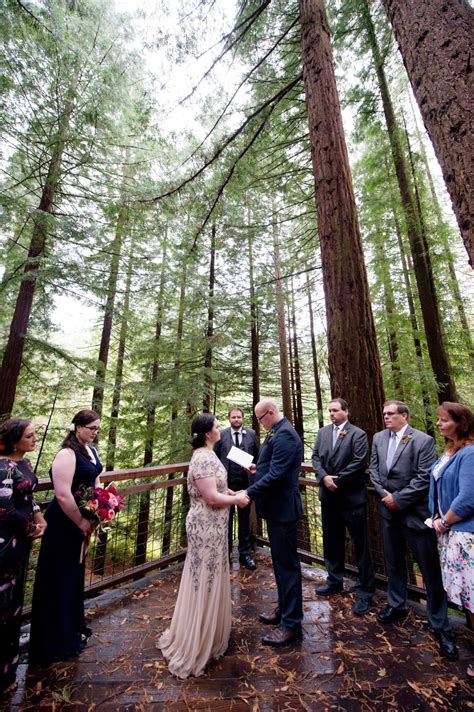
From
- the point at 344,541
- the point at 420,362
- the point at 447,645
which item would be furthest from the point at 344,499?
the point at 420,362

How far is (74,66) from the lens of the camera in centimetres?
577

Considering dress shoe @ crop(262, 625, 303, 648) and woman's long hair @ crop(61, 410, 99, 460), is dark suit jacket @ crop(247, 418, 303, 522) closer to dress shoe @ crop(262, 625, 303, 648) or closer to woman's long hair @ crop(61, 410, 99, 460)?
dress shoe @ crop(262, 625, 303, 648)

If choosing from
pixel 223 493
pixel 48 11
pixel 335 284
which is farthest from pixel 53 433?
pixel 48 11

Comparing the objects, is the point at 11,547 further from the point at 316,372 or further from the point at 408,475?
the point at 316,372

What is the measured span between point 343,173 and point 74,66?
19.3ft

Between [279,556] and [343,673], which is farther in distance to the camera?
[279,556]

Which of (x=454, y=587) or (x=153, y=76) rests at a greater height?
(x=153, y=76)

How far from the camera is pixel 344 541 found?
10.7ft

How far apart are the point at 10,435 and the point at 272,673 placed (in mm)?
2511

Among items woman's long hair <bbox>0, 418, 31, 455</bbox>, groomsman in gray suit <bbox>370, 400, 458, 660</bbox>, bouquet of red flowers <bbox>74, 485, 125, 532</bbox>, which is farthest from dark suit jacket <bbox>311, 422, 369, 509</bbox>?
woman's long hair <bbox>0, 418, 31, 455</bbox>

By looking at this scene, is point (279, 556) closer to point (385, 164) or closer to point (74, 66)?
point (385, 164)

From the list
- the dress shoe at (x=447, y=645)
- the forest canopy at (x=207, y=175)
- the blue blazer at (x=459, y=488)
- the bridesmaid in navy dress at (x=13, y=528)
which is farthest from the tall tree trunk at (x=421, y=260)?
the bridesmaid in navy dress at (x=13, y=528)

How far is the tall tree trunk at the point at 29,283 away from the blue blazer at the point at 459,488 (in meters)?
6.81

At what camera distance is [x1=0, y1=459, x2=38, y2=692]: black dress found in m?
1.94
